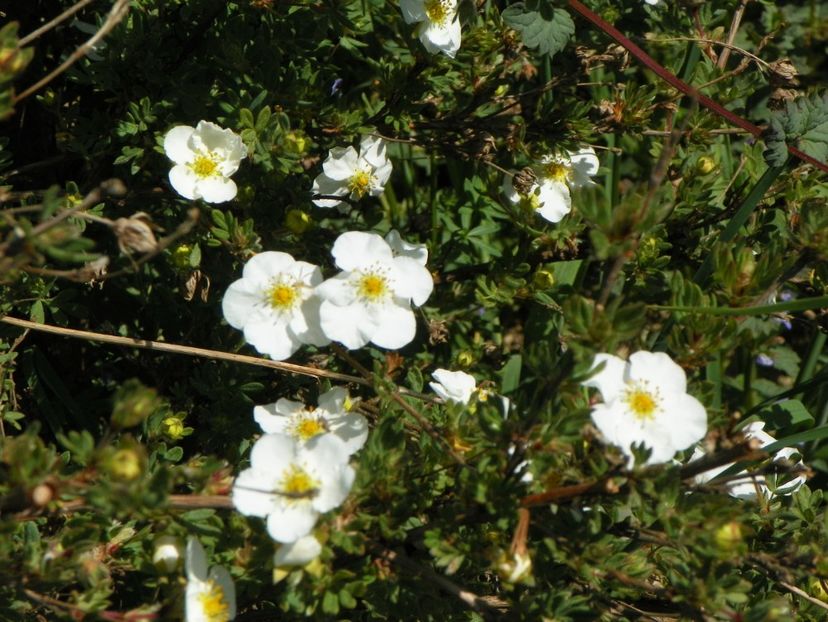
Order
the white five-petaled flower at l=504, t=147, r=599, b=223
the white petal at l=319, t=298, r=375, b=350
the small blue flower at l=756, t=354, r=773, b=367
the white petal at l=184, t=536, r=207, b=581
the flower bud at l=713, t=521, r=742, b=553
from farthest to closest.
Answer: the small blue flower at l=756, t=354, r=773, b=367 < the white five-petaled flower at l=504, t=147, r=599, b=223 < the white petal at l=319, t=298, r=375, b=350 < the white petal at l=184, t=536, r=207, b=581 < the flower bud at l=713, t=521, r=742, b=553

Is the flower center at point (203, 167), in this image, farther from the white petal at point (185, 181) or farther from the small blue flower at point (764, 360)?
the small blue flower at point (764, 360)

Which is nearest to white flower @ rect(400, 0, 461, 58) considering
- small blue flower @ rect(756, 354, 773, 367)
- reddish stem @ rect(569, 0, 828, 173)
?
reddish stem @ rect(569, 0, 828, 173)

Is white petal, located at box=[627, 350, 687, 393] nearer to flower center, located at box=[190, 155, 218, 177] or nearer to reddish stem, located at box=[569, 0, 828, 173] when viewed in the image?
reddish stem, located at box=[569, 0, 828, 173]

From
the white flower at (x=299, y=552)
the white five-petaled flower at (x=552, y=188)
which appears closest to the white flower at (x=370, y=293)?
the white flower at (x=299, y=552)

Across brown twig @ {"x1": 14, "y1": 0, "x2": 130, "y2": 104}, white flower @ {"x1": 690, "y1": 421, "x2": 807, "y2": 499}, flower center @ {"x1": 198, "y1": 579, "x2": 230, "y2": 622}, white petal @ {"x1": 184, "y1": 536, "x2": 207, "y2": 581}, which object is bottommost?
white flower @ {"x1": 690, "y1": 421, "x2": 807, "y2": 499}

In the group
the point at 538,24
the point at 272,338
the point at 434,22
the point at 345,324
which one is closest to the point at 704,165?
the point at 538,24

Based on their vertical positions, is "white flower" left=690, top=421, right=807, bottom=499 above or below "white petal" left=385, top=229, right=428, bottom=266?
below
